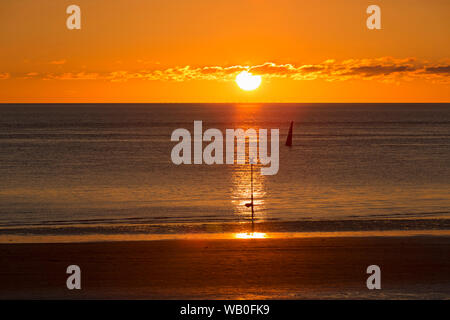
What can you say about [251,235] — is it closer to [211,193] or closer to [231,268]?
[231,268]

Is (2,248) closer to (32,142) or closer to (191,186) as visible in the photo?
(191,186)

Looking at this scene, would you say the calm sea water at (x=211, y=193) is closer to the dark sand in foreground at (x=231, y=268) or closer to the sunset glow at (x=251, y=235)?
the sunset glow at (x=251, y=235)

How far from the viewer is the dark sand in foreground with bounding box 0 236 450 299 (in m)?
14.0

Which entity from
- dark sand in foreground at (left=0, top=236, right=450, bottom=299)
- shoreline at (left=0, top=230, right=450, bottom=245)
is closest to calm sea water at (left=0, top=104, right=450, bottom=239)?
shoreline at (left=0, top=230, right=450, bottom=245)

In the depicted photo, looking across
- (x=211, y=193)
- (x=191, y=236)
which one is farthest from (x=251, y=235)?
(x=211, y=193)

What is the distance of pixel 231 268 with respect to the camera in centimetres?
1583

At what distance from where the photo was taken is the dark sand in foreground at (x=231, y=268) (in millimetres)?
13970

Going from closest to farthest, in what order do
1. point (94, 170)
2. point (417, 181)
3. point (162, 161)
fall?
point (417, 181), point (94, 170), point (162, 161)

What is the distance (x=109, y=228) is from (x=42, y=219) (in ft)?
14.2

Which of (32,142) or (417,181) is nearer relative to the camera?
(417,181)

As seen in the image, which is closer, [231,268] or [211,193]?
[231,268]

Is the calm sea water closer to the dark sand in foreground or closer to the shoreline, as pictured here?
the shoreline

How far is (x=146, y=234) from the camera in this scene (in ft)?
72.1

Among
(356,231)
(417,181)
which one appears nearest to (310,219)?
(356,231)
